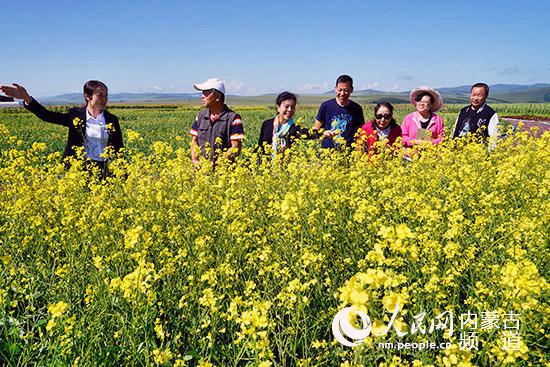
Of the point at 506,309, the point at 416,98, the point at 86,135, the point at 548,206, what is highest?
the point at 416,98

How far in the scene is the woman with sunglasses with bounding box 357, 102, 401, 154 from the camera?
219 inches

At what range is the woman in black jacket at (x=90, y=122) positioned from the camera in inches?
188

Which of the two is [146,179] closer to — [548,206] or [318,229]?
[318,229]

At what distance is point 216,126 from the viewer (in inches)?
206

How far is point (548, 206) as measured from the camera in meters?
3.15

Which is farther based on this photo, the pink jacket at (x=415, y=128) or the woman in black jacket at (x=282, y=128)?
the pink jacket at (x=415, y=128)

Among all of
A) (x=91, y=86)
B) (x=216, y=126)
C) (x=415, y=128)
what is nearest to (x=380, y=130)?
(x=415, y=128)

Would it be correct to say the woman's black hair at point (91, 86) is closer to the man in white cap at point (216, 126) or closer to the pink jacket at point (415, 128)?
the man in white cap at point (216, 126)

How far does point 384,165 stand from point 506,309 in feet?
11.1

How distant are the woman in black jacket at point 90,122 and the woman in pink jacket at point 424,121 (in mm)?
4090

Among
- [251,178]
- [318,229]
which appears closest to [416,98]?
[251,178]

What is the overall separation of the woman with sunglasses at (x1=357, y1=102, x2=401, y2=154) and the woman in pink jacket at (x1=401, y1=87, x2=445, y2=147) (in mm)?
370

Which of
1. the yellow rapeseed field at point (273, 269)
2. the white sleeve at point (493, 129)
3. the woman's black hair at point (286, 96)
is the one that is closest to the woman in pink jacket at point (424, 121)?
the white sleeve at point (493, 129)

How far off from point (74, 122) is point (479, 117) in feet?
19.0
